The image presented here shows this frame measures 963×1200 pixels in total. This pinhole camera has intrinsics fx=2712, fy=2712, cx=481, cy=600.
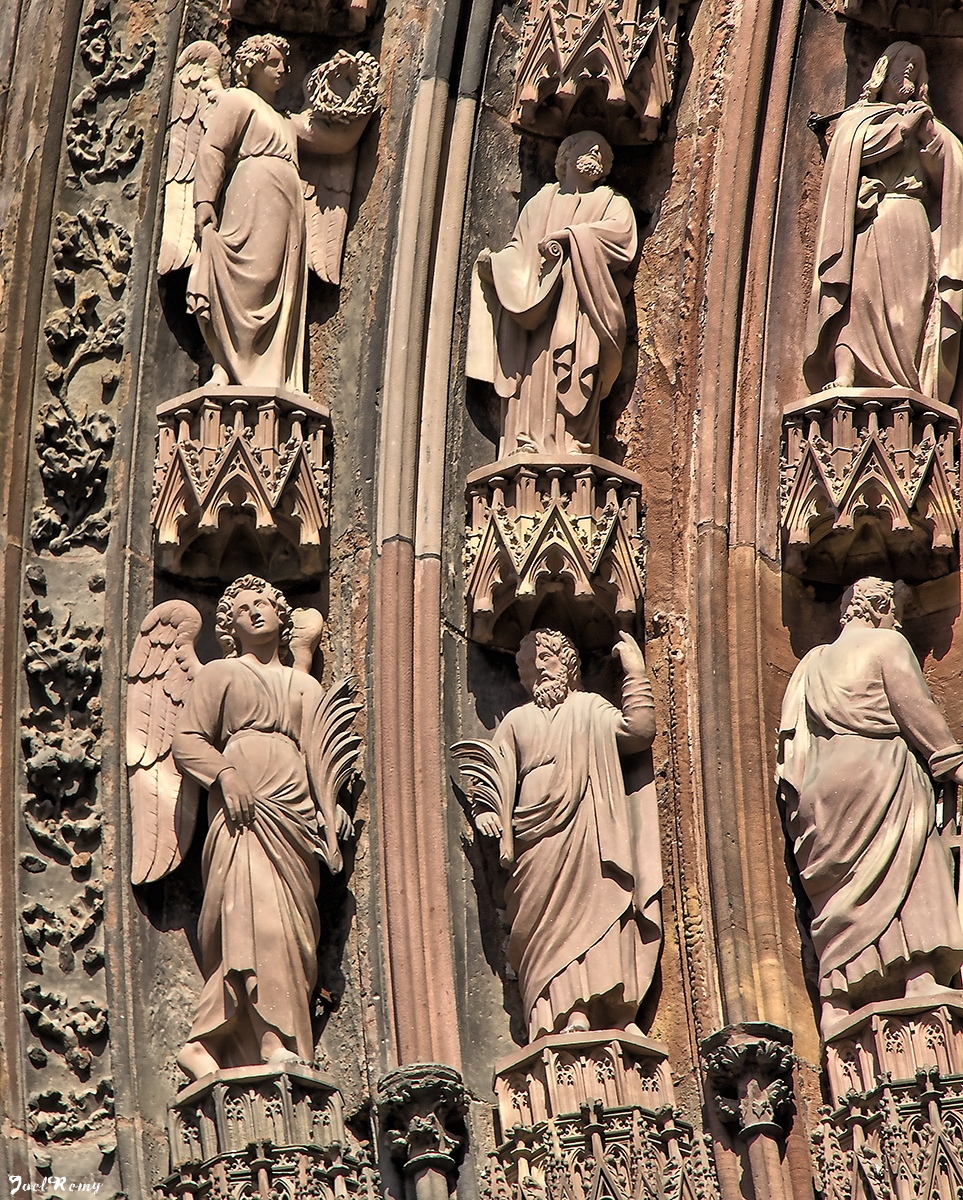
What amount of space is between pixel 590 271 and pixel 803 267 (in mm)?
937

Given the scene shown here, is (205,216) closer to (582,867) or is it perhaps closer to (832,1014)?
(582,867)

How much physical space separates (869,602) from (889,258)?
5.00 ft

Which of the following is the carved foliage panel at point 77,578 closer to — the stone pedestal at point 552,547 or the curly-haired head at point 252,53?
the curly-haired head at point 252,53

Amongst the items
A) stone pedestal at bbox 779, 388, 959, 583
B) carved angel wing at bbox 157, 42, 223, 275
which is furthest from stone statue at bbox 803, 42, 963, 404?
carved angel wing at bbox 157, 42, 223, 275

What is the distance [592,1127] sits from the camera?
33.1ft

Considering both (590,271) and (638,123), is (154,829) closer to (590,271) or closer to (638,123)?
(590,271)

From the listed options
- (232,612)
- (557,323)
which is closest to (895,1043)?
(232,612)

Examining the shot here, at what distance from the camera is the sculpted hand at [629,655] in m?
11.0

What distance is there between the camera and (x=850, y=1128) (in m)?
10.1

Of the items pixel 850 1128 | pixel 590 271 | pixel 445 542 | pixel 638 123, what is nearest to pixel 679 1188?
pixel 850 1128

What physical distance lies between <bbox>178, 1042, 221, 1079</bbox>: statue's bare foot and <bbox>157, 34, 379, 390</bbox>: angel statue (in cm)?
278

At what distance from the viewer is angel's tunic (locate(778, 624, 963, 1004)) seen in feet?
33.8

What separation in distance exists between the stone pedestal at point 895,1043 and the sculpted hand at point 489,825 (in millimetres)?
1517

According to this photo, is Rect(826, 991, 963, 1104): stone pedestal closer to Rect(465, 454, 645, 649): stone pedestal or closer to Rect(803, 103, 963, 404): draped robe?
Rect(465, 454, 645, 649): stone pedestal
